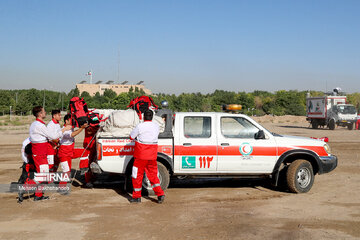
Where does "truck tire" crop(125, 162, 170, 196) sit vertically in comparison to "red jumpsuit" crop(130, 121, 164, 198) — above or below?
below

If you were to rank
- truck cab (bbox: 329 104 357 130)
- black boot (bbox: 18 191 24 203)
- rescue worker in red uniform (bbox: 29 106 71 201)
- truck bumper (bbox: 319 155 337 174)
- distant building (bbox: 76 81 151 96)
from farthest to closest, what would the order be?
distant building (bbox: 76 81 151 96) → truck cab (bbox: 329 104 357 130) → truck bumper (bbox: 319 155 337 174) → black boot (bbox: 18 191 24 203) → rescue worker in red uniform (bbox: 29 106 71 201)

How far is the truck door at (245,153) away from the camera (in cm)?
827

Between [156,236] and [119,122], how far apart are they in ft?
10.5

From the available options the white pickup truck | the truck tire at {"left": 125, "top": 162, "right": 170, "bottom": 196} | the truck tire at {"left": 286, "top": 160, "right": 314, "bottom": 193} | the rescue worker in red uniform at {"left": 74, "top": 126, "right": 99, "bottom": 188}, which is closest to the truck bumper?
the white pickup truck

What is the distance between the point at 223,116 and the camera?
8.50m

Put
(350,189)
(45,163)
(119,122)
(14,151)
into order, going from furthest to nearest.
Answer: (14,151) → (350,189) → (119,122) → (45,163)

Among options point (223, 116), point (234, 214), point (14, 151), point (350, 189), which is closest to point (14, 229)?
point (234, 214)

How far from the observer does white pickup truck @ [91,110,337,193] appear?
812 centimetres

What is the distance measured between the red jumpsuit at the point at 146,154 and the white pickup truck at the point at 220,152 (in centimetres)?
60

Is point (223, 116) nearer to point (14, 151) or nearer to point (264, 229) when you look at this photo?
point (264, 229)

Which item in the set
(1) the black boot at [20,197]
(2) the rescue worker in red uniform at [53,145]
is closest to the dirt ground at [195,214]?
(1) the black boot at [20,197]

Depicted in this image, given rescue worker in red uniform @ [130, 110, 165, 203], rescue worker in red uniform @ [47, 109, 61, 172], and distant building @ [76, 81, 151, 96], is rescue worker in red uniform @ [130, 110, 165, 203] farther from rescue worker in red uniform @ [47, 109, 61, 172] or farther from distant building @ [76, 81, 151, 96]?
distant building @ [76, 81, 151, 96]

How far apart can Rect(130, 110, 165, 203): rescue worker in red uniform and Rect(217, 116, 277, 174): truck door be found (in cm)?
155

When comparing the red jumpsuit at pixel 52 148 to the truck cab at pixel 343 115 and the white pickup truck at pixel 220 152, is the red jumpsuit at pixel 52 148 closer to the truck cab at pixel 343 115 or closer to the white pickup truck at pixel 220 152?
the white pickup truck at pixel 220 152
